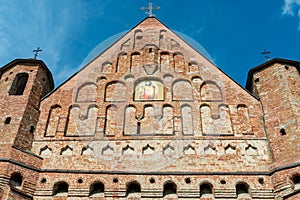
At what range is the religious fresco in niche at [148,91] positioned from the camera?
13.4 m

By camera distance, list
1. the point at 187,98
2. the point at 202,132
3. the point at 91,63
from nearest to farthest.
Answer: the point at 202,132
the point at 187,98
the point at 91,63

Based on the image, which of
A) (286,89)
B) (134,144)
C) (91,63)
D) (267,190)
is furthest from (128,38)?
(267,190)

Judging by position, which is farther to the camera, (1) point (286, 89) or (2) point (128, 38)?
(2) point (128, 38)

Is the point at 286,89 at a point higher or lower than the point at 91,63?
lower

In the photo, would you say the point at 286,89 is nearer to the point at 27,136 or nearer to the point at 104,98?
the point at 104,98

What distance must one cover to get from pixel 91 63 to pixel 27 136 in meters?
4.11

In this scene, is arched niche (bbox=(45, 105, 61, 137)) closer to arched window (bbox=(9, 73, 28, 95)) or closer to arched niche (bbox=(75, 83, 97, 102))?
arched niche (bbox=(75, 83, 97, 102))

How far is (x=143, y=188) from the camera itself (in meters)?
10.9

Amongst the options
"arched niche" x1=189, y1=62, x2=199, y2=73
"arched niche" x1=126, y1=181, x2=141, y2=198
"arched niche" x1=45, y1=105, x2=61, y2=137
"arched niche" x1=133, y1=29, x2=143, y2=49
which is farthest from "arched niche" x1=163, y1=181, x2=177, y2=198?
"arched niche" x1=133, y1=29, x2=143, y2=49

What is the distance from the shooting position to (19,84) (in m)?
13.7

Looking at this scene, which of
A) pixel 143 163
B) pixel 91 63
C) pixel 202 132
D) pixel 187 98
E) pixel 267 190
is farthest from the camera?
pixel 91 63

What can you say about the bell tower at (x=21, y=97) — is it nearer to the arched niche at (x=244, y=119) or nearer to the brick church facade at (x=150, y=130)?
the brick church facade at (x=150, y=130)

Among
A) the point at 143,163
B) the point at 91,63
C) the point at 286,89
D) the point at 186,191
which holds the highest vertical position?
the point at 91,63

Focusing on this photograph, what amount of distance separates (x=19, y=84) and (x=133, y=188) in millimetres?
5932
